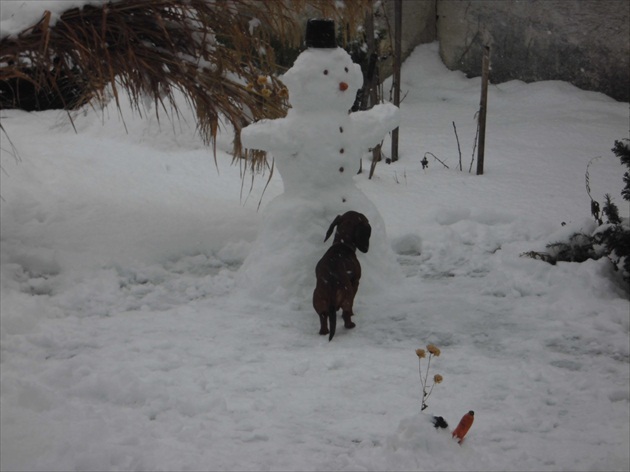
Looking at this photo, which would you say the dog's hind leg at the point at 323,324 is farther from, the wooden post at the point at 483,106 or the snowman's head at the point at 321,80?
the wooden post at the point at 483,106

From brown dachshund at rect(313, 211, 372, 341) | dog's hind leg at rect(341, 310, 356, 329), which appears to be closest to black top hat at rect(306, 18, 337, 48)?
brown dachshund at rect(313, 211, 372, 341)

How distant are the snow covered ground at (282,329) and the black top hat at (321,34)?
1.07 m

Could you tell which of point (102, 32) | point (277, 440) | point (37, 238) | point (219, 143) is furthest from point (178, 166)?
point (277, 440)

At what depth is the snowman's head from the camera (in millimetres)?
4609

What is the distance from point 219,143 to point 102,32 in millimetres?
3376

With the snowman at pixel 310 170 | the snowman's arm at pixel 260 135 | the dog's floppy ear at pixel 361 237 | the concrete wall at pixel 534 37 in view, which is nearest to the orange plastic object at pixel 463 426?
the dog's floppy ear at pixel 361 237

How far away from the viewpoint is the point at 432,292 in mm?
4754

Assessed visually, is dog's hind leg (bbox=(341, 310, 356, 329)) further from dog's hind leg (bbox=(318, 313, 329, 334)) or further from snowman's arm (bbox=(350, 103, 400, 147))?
snowman's arm (bbox=(350, 103, 400, 147))

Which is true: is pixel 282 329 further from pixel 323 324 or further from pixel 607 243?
pixel 607 243

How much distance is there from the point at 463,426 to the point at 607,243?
219 cm

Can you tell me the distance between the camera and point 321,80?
15.2ft

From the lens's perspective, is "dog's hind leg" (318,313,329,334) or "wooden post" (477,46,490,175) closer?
"dog's hind leg" (318,313,329,334)

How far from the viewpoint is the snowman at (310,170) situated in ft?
15.1

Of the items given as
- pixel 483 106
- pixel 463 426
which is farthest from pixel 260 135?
pixel 483 106
